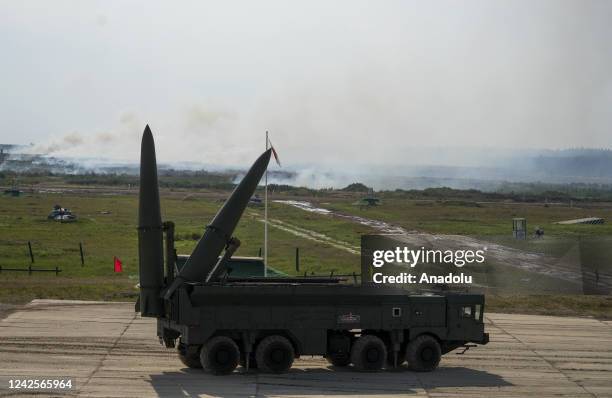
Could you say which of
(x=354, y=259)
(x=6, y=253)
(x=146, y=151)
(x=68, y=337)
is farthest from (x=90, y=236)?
(x=146, y=151)

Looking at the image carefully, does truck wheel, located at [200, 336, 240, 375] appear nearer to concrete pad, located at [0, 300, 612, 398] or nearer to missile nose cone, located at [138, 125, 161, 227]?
concrete pad, located at [0, 300, 612, 398]

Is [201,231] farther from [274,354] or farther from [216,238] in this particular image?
[274,354]

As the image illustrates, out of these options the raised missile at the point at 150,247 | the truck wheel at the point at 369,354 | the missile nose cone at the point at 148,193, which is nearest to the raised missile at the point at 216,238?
the raised missile at the point at 150,247

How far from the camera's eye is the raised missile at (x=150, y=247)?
26.4 meters

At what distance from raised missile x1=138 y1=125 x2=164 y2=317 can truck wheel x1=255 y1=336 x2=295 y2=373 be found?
112 inches

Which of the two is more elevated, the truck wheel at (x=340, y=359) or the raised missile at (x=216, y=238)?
the raised missile at (x=216, y=238)

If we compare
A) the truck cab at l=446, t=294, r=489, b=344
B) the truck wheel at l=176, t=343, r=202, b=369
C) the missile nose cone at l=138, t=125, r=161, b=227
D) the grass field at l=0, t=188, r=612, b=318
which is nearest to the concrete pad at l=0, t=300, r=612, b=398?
the truck wheel at l=176, t=343, r=202, b=369

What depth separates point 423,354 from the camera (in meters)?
26.4

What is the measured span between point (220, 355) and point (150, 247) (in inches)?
134

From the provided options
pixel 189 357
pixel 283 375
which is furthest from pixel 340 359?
pixel 189 357

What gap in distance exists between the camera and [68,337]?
30.5 meters

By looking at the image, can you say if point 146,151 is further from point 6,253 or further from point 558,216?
point 558,216

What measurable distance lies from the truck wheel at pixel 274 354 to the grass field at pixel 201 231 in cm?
1618

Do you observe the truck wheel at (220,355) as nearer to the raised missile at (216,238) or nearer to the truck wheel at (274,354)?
the truck wheel at (274,354)
